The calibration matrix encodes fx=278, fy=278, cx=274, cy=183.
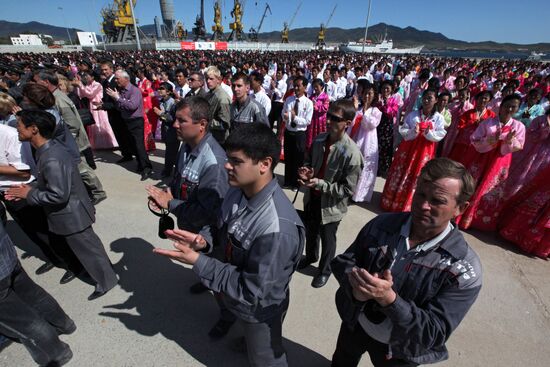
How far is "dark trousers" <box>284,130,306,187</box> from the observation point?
16.9 feet

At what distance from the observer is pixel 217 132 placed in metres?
4.84

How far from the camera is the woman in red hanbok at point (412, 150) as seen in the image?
400 centimetres

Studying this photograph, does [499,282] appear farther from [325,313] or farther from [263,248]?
[263,248]

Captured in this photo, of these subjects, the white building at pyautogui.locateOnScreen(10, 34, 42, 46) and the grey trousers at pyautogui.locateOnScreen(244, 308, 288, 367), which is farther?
the white building at pyautogui.locateOnScreen(10, 34, 42, 46)

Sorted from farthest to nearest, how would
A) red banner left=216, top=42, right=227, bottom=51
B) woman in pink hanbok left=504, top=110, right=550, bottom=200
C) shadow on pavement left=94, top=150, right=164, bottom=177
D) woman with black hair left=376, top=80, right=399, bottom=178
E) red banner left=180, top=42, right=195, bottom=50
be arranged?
red banner left=216, top=42, right=227, bottom=51
red banner left=180, top=42, right=195, bottom=50
shadow on pavement left=94, top=150, right=164, bottom=177
woman with black hair left=376, top=80, right=399, bottom=178
woman in pink hanbok left=504, top=110, right=550, bottom=200

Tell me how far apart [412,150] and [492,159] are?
3.29ft

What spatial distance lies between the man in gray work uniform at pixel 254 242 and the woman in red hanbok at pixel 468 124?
3996 mm

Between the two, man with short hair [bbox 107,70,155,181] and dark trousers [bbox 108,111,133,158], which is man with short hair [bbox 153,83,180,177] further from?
dark trousers [bbox 108,111,133,158]

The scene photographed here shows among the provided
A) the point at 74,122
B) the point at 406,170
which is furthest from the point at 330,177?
the point at 74,122

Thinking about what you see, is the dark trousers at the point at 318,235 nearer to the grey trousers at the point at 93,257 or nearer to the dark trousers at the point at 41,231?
the grey trousers at the point at 93,257

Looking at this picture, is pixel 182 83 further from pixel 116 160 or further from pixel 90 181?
pixel 90 181

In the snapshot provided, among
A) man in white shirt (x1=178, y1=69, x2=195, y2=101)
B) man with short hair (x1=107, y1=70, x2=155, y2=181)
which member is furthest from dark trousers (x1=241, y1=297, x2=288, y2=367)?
man in white shirt (x1=178, y1=69, x2=195, y2=101)

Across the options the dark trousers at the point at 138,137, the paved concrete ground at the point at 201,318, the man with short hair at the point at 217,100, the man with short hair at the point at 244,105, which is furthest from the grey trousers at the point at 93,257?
the dark trousers at the point at 138,137

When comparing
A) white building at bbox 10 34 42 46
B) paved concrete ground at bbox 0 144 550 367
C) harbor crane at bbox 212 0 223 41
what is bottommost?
paved concrete ground at bbox 0 144 550 367
